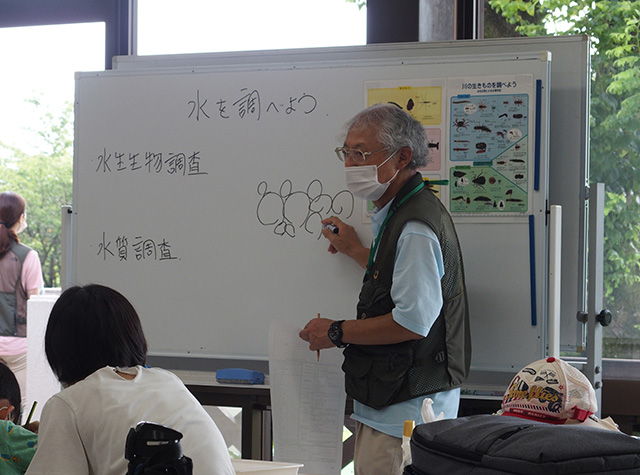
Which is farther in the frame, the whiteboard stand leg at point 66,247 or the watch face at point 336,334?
the whiteboard stand leg at point 66,247

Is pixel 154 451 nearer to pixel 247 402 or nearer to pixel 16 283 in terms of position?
pixel 247 402

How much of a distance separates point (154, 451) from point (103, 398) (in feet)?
2.02

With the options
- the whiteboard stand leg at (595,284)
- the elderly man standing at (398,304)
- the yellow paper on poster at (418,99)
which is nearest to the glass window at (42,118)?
the yellow paper on poster at (418,99)

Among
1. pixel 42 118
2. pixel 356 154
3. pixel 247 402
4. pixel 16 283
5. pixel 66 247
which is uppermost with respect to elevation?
pixel 42 118

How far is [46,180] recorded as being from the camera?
425 centimetres

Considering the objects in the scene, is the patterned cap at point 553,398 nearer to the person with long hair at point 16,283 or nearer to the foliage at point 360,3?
the foliage at point 360,3

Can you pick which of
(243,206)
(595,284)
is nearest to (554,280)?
(595,284)

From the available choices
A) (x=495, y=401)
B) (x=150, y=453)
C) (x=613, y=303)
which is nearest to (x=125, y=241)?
(x=495, y=401)

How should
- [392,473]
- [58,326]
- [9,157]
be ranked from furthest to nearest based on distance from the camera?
[9,157] → [392,473] → [58,326]

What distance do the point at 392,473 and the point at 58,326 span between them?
1.02 meters

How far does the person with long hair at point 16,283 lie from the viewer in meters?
4.20

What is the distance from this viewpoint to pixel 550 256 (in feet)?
8.02

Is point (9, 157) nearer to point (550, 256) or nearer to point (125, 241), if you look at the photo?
point (125, 241)

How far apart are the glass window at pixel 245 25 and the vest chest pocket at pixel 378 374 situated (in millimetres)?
1791
